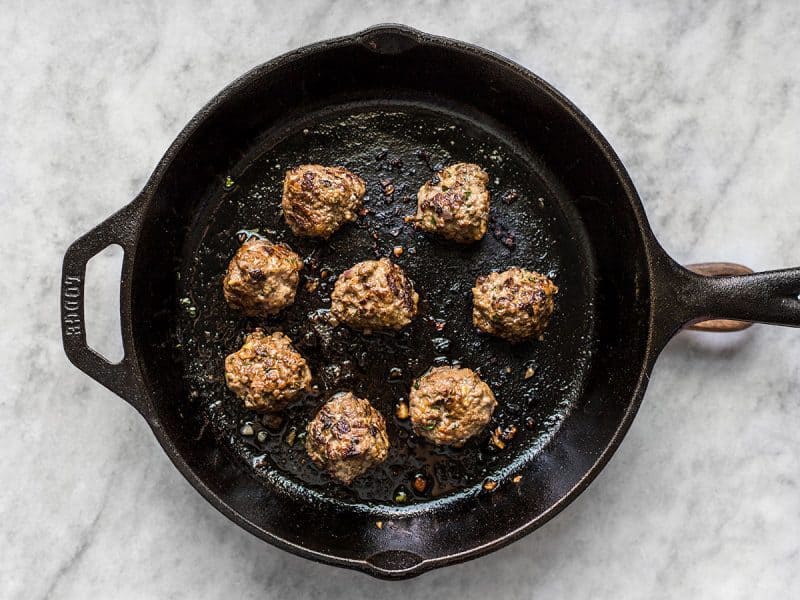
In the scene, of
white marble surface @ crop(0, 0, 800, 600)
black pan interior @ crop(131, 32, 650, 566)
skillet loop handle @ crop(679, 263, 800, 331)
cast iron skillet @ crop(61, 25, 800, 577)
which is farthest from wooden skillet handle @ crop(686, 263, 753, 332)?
skillet loop handle @ crop(679, 263, 800, 331)

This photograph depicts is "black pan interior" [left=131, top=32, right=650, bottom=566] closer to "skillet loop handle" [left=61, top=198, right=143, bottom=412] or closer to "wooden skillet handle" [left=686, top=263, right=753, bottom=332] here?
"skillet loop handle" [left=61, top=198, right=143, bottom=412]

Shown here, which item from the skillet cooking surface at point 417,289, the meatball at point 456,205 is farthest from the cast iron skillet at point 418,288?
the meatball at point 456,205

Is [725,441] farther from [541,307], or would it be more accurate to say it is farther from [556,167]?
[556,167]

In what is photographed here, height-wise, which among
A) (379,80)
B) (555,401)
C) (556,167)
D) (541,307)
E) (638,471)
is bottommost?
(638,471)

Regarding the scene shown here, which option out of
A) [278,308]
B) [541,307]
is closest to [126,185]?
[278,308]

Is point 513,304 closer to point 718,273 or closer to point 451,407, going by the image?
point 451,407

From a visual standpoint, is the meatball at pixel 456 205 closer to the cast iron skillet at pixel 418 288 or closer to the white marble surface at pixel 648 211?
the cast iron skillet at pixel 418 288
